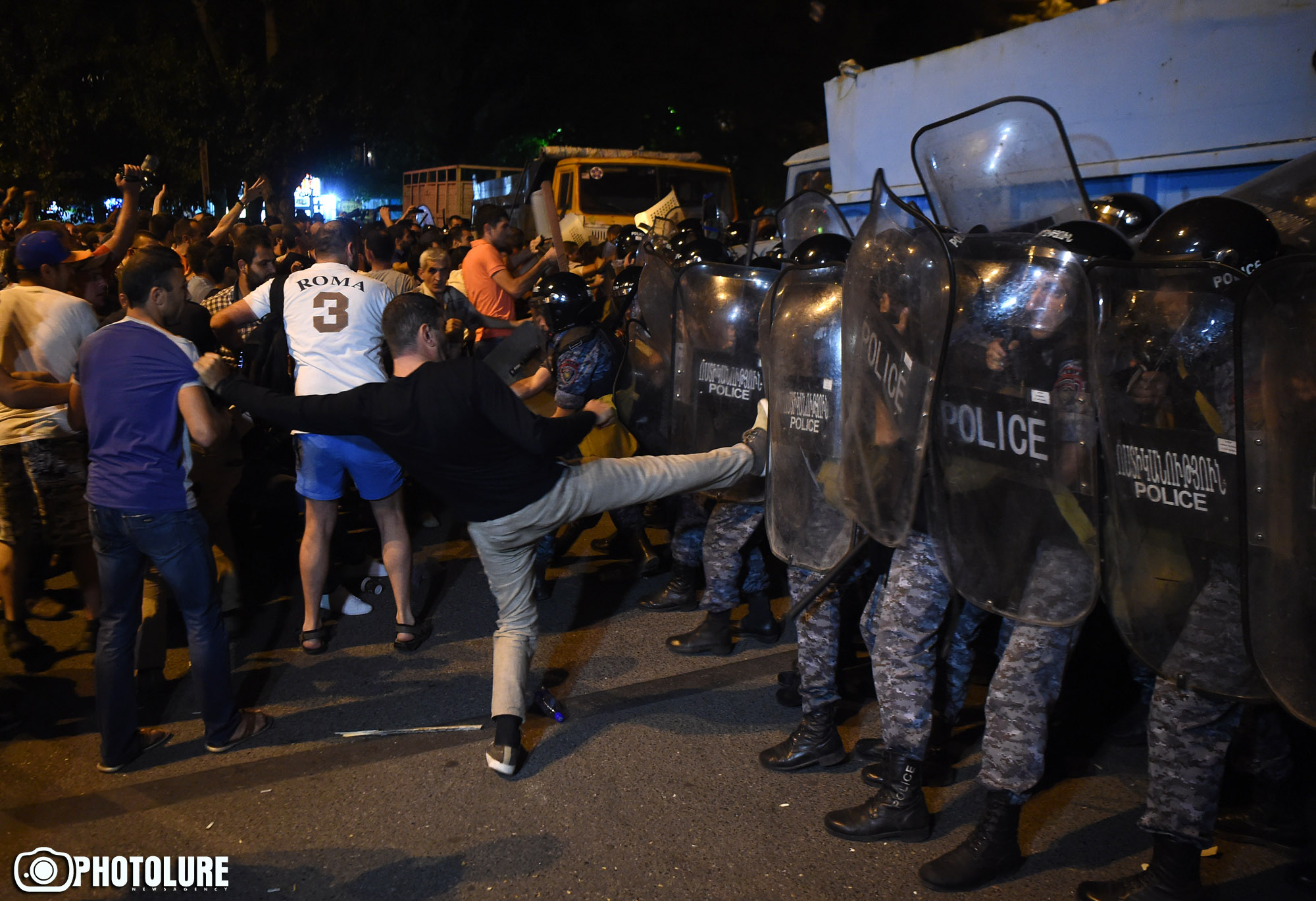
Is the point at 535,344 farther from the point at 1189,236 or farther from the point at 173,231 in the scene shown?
the point at 173,231

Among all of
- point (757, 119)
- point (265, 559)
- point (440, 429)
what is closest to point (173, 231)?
point (265, 559)

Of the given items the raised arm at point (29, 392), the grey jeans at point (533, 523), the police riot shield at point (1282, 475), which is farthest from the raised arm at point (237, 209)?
the police riot shield at point (1282, 475)

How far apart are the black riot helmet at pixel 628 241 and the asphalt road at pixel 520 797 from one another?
184 inches

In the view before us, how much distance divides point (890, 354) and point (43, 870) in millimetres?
3110

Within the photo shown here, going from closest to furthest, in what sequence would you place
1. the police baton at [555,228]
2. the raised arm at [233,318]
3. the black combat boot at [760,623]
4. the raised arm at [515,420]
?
the raised arm at [515,420], the black combat boot at [760,623], the raised arm at [233,318], the police baton at [555,228]

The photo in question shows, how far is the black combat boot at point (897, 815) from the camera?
3113 mm

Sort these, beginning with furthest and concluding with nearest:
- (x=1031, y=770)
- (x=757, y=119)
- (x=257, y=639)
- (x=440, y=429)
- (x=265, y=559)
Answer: (x=757, y=119) < (x=265, y=559) < (x=257, y=639) < (x=440, y=429) < (x=1031, y=770)

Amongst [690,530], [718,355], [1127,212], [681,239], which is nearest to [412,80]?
[681,239]

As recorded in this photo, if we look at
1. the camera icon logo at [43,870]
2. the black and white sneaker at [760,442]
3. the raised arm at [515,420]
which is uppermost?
the raised arm at [515,420]

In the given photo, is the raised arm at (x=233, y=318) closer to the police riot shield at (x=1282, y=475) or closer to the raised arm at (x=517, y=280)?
the raised arm at (x=517, y=280)

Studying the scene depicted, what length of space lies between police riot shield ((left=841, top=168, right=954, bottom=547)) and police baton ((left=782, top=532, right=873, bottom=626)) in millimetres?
164

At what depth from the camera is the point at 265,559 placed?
19.4ft

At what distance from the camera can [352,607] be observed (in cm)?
511

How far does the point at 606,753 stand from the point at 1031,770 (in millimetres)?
1571
